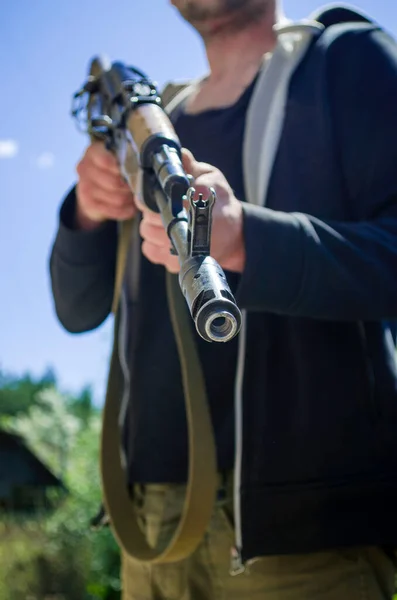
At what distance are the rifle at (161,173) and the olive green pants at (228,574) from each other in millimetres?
596

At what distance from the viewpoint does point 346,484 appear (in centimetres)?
124

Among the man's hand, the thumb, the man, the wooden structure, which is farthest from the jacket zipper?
the wooden structure

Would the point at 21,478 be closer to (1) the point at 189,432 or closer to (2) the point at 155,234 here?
(1) the point at 189,432

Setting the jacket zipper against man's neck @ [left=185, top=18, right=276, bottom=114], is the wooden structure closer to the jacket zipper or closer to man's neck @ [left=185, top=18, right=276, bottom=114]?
man's neck @ [left=185, top=18, right=276, bottom=114]

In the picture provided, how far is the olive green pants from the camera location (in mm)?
1253

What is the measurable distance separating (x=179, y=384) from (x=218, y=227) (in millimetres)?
455

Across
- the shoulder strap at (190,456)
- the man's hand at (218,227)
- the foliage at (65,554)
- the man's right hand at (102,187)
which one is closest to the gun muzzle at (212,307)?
the man's hand at (218,227)

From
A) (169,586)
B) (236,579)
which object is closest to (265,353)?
(236,579)

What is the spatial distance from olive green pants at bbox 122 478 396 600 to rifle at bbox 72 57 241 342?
1.96 ft

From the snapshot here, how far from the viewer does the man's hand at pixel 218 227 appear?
1.14m

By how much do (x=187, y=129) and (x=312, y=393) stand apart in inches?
25.6

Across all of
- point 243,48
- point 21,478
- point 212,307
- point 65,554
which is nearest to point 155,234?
point 212,307

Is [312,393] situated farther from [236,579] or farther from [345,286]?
[236,579]

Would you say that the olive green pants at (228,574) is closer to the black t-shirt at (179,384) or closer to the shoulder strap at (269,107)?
the black t-shirt at (179,384)
